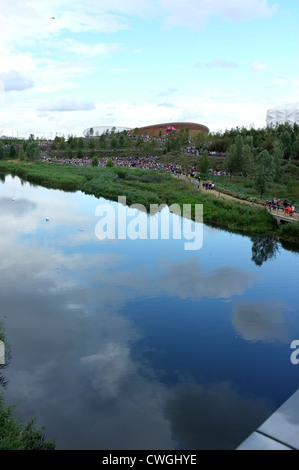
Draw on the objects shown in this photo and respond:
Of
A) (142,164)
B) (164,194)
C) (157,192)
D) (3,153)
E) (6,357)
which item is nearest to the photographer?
(6,357)

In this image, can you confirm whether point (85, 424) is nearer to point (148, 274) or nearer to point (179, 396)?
point (179, 396)

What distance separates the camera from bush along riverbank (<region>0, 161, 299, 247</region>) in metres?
35.8

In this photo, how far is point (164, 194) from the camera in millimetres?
50250

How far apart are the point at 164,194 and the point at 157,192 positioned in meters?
1.80

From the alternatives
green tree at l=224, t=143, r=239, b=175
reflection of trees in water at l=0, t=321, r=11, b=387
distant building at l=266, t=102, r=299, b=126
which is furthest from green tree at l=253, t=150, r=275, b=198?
distant building at l=266, t=102, r=299, b=126

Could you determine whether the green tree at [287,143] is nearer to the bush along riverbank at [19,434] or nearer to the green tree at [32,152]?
the green tree at [32,152]

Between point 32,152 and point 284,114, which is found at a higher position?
point 284,114

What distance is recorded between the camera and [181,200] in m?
45.7

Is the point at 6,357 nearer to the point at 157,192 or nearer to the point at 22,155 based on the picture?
the point at 157,192

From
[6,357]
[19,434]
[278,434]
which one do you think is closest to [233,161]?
[6,357]

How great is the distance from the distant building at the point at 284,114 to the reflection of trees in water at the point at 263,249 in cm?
11063

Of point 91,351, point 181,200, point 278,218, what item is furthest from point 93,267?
point 181,200

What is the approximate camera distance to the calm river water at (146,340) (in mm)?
12039
